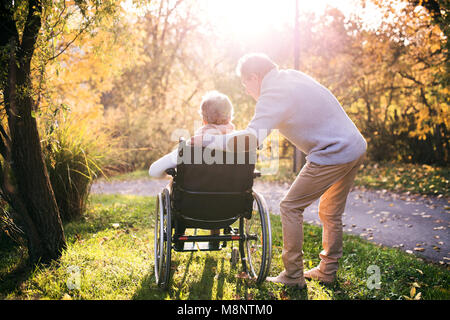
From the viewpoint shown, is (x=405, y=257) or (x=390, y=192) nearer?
(x=405, y=257)

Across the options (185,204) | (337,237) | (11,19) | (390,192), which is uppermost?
(11,19)

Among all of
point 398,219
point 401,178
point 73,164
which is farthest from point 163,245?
point 401,178

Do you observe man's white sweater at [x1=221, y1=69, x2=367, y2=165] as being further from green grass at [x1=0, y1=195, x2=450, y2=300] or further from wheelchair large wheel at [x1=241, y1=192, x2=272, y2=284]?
green grass at [x1=0, y1=195, x2=450, y2=300]

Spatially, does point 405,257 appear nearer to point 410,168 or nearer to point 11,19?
point 11,19

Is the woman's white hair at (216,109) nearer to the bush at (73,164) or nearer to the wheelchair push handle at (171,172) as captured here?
the wheelchair push handle at (171,172)

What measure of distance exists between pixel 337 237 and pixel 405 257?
1.38 m

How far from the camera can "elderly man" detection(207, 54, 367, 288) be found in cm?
259

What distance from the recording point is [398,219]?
5801mm

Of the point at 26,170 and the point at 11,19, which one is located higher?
the point at 11,19

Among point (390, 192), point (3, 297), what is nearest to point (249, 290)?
point (3, 297)

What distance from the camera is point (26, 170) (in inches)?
121

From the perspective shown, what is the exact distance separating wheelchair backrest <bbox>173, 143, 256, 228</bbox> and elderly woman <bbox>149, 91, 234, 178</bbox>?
155mm

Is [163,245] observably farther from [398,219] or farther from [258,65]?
[398,219]

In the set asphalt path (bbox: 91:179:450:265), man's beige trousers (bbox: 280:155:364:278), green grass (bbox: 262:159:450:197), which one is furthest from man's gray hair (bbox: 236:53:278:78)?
green grass (bbox: 262:159:450:197)
